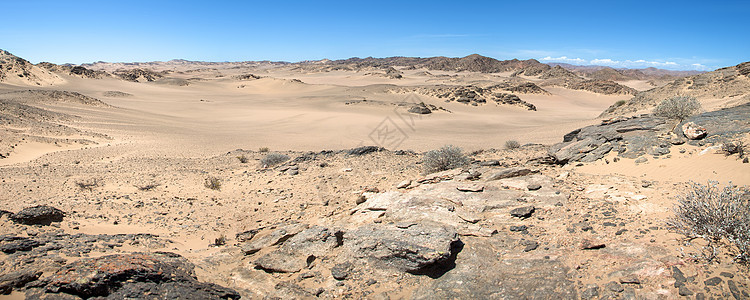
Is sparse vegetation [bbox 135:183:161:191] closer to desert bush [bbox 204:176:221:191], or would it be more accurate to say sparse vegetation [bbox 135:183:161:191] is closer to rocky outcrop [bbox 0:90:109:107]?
desert bush [bbox 204:176:221:191]

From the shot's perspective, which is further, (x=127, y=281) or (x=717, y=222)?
(x=717, y=222)

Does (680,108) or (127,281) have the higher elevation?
(680,108)

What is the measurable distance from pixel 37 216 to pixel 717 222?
8426 millimetres

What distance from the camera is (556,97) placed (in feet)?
160

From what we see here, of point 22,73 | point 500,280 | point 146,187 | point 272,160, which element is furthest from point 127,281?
point 22,73

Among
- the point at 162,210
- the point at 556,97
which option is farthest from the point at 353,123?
the point at 556,97

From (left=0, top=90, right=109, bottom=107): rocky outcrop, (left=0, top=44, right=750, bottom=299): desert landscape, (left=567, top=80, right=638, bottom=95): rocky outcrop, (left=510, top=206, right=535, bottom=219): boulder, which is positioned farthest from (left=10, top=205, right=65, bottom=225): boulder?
(left=567, top=80, right=638, bottom=95): rocky outcrop

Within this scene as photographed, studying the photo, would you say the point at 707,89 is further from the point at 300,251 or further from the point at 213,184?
the point at 213,184

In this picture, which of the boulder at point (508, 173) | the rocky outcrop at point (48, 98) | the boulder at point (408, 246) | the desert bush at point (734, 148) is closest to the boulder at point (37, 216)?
the boulder at point (408, 246)

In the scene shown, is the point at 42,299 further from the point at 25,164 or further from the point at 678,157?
the point at 25,164

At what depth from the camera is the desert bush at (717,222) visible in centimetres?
338

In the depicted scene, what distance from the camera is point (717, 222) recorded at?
366 centimetres

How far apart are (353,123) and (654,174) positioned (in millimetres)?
19290

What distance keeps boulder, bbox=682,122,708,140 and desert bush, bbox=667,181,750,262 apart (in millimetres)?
4544
